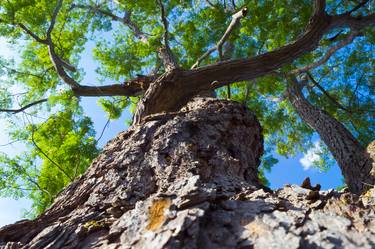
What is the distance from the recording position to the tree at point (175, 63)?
516 cm

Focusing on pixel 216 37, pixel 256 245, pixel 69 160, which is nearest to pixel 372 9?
pixel 216 37

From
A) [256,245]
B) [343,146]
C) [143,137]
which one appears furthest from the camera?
[343,146]

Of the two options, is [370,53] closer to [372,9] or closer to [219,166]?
[372,9]

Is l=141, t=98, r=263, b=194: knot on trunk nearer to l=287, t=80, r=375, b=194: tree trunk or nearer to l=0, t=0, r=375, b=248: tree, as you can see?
l=0, t=0, r=375, b=248: tree

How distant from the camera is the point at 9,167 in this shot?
8.61m

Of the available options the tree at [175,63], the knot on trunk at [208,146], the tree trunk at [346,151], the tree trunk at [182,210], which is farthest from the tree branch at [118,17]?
the tree trunk at [182,210]

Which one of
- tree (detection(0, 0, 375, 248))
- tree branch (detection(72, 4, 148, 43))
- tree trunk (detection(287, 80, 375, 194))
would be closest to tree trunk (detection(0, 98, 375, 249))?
Result: tree (detection(0, 0, 375, 248))

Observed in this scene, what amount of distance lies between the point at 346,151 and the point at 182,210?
4.91 meters

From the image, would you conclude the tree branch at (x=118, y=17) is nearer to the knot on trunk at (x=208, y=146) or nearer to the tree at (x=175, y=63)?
the tree at (x=175, y=63)

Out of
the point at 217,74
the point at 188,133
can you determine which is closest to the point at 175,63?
the point at 217,74

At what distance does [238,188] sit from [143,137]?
4.34 ft

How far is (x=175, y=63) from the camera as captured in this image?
7348 mm

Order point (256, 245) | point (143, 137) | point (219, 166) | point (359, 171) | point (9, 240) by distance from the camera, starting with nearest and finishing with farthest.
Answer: point (256, 245)
point (9, 240)
point (219, 166)
point (143, 137)
point (359, 171)

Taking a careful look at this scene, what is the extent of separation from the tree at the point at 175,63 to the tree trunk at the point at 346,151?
56 millimetres
